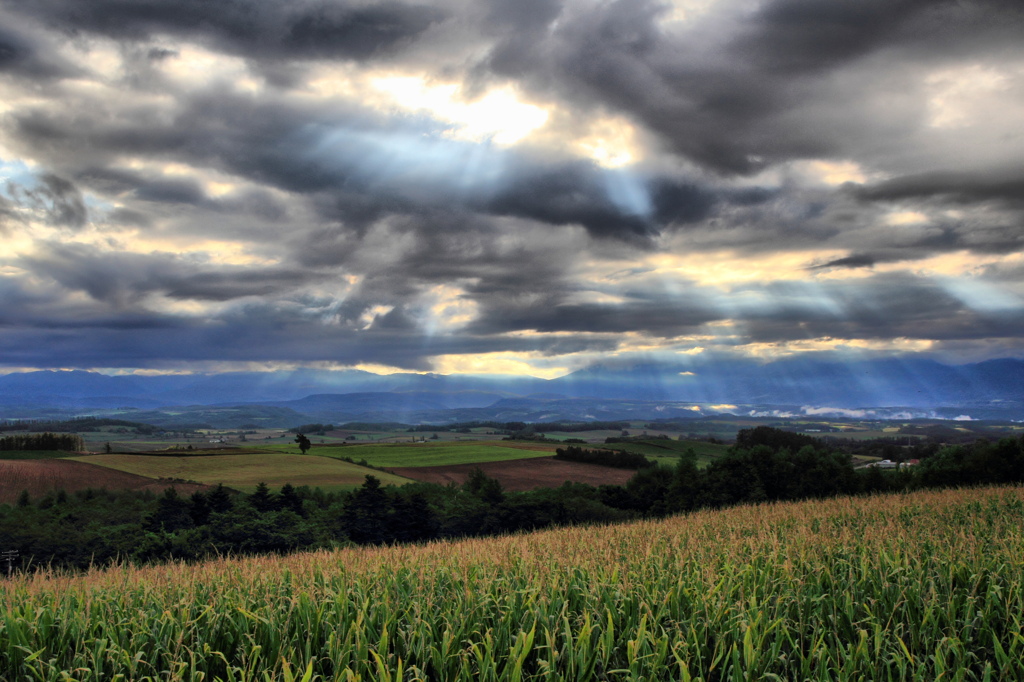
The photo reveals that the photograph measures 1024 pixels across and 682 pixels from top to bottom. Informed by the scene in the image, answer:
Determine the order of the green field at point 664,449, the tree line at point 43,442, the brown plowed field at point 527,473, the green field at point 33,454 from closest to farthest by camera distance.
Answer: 1. the brown plowed field at point 527,473
2. the green field at point 33,454
3. the tree line at point 43,442
4. the green field at point 664,449

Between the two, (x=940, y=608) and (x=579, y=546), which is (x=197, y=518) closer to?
(x=579, y=546)

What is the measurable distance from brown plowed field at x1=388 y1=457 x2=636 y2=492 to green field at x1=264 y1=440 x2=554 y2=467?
4252mm

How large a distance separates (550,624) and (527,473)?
76.9 metres

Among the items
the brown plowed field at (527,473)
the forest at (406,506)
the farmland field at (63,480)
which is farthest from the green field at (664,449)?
the farmland field at (63,480)

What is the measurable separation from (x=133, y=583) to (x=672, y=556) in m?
11.1

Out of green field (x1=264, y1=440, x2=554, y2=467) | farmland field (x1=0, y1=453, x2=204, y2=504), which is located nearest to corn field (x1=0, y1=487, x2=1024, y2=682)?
farmland field (x1=0, y1=453, x2=204, y2=504)

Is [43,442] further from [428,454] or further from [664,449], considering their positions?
[664,449]

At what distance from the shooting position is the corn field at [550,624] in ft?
24.3

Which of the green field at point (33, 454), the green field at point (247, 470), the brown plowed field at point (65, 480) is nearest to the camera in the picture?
the brown plowed field at point (65, 480)

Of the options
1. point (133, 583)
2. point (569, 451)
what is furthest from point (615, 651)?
point (569, 451)

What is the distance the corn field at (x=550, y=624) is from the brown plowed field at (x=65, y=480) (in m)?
57.7

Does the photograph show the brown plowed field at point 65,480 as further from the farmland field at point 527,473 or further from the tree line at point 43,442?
the farmland field at point 527,473

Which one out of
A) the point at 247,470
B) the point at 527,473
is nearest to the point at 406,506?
the point at 527,473

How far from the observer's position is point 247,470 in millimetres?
81000
